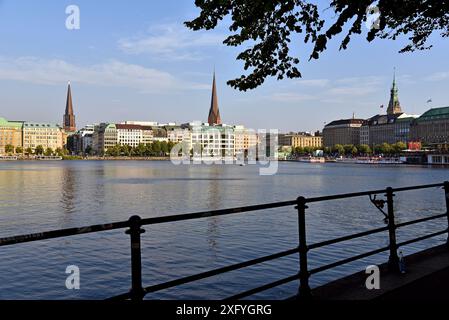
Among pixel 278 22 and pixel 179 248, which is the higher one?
pixel 278 22

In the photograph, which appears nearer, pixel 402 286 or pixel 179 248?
pixel 402 286

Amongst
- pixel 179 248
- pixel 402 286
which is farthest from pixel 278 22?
pixel 179 248

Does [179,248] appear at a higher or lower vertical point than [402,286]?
lower

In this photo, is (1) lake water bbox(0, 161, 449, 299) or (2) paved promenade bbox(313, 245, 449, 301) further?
(1) lake water bbox(0, 161, 449, 299)

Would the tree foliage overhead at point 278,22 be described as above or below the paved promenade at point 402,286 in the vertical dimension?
above

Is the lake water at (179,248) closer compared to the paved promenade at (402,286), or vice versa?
the paved promenade at (402,286)

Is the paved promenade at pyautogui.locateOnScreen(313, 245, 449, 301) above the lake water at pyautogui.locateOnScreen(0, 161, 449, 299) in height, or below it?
above

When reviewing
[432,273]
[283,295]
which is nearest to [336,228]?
[283,295]

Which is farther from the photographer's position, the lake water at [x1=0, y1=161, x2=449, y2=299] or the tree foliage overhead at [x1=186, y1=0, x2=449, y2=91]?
the lake water at [x1=0, y1=161, x2=449, y2=299]

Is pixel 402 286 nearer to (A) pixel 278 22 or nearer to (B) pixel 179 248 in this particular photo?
(A) pixel 278 22

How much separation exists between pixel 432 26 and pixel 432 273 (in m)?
7.32

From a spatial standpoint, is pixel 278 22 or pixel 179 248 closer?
pixel 278 22

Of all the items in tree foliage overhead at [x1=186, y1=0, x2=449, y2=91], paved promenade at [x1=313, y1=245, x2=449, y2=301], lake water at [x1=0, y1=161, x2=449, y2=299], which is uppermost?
tree foliage overhead at [x1=186, y1=0, x2=449, y2=91]

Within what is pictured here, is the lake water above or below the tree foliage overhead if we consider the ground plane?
below
